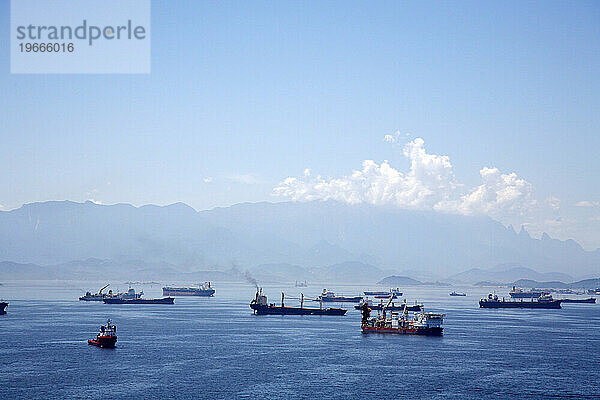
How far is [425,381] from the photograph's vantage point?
286 ft

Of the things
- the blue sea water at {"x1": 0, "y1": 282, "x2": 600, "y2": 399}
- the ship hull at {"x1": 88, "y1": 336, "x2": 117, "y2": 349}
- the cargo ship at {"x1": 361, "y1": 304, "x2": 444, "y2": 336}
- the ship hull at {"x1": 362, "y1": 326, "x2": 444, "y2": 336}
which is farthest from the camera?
the cargo ship at {"x1": 361, "y1": 304, "x2": 444, "y2": 336}

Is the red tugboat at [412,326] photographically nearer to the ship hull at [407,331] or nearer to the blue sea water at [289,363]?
the ship hull at [407,331]

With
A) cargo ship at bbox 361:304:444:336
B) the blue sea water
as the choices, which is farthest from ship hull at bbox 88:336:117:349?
cargo ship at bbox 361:304:444:336

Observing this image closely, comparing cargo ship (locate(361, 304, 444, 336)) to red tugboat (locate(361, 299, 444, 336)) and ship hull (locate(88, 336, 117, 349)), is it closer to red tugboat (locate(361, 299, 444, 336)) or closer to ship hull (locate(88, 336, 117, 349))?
red tugboat (locate(361, 299, 444, 336))

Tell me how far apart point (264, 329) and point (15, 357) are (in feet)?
218

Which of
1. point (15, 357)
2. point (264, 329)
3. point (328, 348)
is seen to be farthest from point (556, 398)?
point (264, 329)

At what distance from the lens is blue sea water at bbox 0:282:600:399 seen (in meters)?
→ 79.3

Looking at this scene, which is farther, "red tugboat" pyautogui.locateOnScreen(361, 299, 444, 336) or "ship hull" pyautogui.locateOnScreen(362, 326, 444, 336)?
"red tugboat" pyautogui.locateOnScreen(361, 299, 444, 336)

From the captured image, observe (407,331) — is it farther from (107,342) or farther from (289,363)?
(107,342)

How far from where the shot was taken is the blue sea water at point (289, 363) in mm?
79312

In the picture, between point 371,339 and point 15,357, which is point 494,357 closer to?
point 371,339

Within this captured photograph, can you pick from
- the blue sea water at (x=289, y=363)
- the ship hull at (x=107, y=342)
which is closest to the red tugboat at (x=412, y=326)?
the blue sea water at (x=289, y=363)

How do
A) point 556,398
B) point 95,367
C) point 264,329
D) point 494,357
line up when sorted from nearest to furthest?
1. point 556,398
2. point 95,367
3. point 494,357
4. point 264,329

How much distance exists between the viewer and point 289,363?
99875mm
